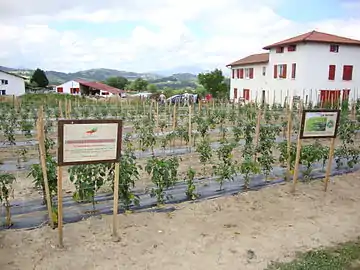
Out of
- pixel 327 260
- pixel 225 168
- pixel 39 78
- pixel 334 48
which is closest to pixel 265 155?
pixel 225 168

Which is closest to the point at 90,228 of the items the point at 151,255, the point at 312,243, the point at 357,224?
the point at 151,255

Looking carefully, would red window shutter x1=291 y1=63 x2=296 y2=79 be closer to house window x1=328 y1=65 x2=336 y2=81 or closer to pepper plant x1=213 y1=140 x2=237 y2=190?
house window x1=328 y1=65 x2=336 y2=81

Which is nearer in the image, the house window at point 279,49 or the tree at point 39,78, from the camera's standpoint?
the house window at point 279,49

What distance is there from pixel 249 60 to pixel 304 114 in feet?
90.2

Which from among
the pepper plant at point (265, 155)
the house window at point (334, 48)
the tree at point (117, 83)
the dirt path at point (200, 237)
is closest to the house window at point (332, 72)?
the house window at point (334, 48)

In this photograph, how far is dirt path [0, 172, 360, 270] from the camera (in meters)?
3.92

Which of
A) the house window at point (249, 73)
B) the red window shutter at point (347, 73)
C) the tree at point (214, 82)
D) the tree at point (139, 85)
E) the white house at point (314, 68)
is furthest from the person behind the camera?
the tree at point (139, 85)

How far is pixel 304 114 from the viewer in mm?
5883

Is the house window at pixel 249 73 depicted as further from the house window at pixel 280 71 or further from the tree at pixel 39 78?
the tree at pixel 39 78

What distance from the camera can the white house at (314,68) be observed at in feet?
84.5

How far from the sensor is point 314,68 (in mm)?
25875

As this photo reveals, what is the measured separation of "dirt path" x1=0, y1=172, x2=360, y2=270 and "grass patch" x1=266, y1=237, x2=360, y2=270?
17 centimetres

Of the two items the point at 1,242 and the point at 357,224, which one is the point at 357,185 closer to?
the point at 357,224

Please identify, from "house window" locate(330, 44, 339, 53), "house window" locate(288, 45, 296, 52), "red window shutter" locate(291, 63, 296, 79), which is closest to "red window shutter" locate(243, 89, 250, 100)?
"red window shutter" locate(291, 63, 296, 79)
